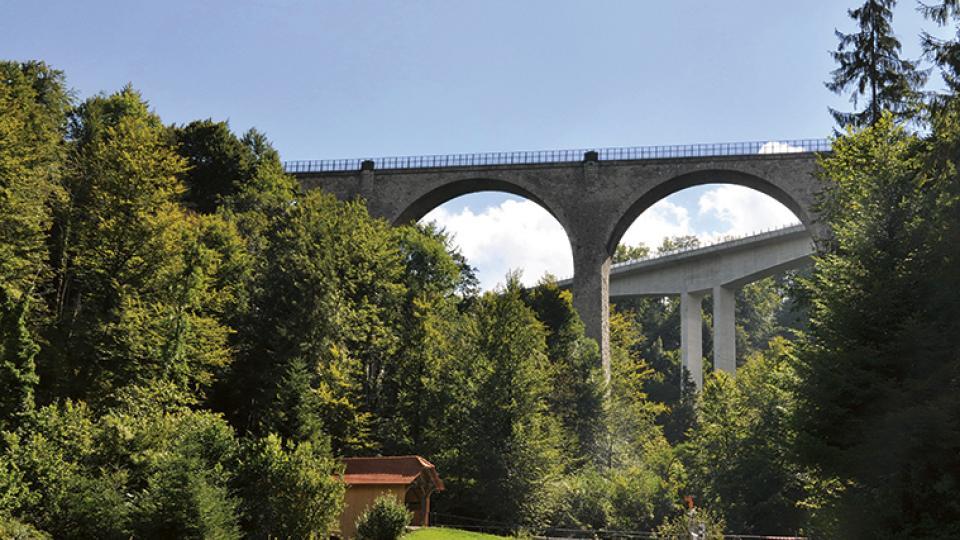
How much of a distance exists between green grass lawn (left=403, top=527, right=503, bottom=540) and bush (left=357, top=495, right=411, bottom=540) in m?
0.84

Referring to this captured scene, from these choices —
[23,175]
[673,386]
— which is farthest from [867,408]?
[673,386]

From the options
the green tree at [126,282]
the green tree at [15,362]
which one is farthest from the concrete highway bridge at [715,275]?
the green tree at [15,362]

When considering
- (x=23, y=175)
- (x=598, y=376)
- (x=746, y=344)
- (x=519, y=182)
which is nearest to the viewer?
(x=23, y=175)

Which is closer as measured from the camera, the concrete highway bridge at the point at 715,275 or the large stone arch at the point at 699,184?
the large stone arch at the point at 699,184

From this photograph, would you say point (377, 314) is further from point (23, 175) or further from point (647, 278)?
point (647, 278)

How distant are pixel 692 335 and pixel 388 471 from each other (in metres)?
35.3

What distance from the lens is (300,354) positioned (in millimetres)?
31016

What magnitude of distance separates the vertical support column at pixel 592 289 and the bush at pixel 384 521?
2083 cm

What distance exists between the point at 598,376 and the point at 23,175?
25.7m

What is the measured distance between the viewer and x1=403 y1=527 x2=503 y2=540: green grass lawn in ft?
77.0

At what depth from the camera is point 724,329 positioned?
2158 inches

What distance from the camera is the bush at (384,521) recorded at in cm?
2236

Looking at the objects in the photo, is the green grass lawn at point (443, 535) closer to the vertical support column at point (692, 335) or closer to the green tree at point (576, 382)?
the green tree at point (576, 382)

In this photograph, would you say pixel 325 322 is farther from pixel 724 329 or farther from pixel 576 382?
pixel 724 329
